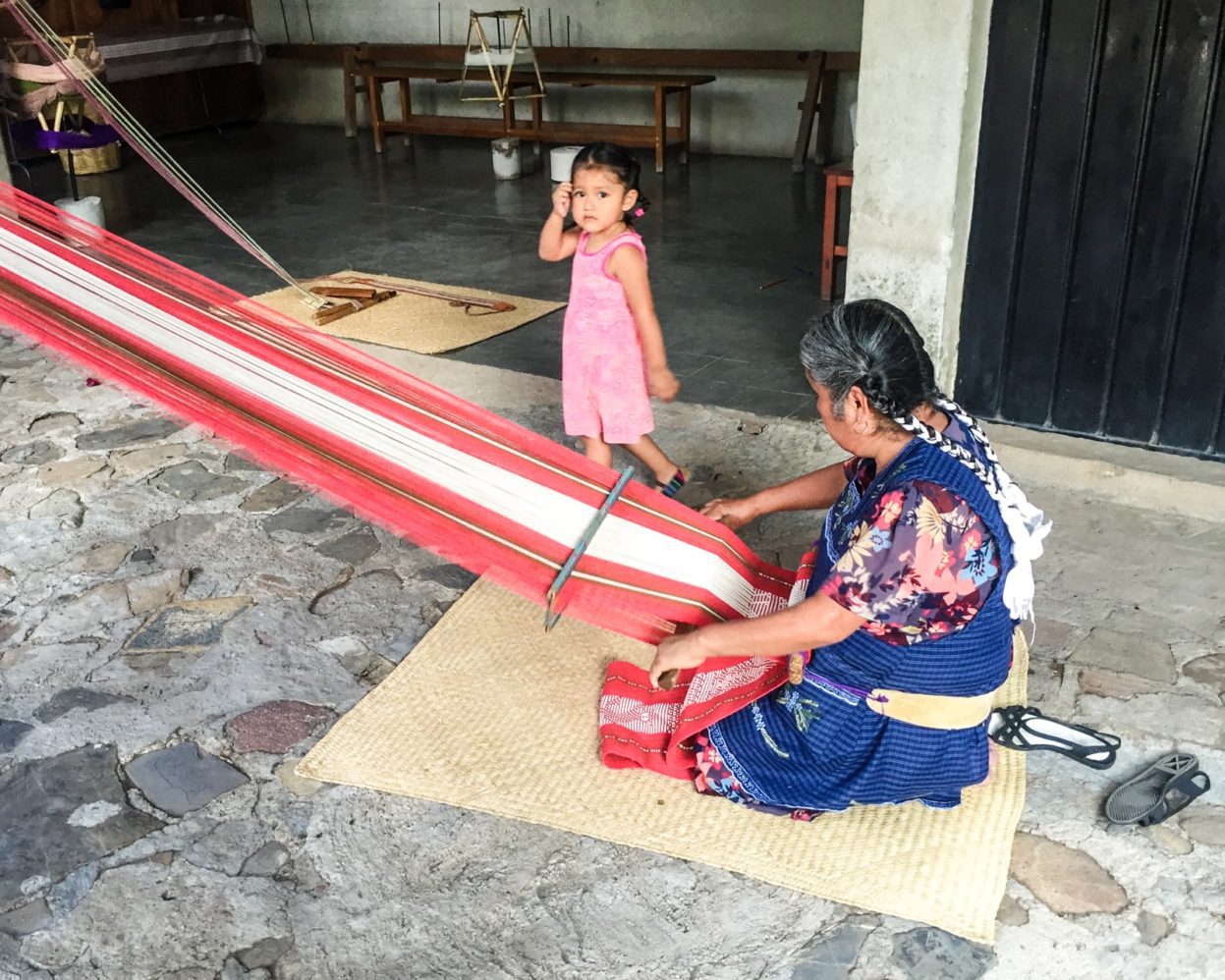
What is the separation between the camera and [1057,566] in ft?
8.96

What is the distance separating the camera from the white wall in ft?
24.2

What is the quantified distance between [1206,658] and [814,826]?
97 cm

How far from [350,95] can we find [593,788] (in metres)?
7.55

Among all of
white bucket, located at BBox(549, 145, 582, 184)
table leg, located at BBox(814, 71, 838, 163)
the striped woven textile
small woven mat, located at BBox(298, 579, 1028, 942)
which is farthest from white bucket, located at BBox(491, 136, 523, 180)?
small woven mat, located at BBox(298, 579, 1028, 942)

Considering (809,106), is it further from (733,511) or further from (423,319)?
(733,511)

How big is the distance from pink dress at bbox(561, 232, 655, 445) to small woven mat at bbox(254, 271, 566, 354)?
4.35 ft

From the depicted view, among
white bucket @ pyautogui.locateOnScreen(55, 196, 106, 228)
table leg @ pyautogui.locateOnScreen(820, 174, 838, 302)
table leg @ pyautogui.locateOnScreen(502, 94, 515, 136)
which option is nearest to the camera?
table leg @ pyautogui.locateOnScreen(820, 174, 838, 302)

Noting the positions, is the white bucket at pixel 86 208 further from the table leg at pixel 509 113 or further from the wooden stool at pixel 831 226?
the wooden stool at pixel 831 226

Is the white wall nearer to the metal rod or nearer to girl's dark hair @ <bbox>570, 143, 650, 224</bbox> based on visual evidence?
girl's dark hair @ <bbox>570, 143, 650, 224</bbox>

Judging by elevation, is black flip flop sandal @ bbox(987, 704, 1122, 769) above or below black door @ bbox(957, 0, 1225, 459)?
below

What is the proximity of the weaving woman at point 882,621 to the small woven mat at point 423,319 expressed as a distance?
2.44m

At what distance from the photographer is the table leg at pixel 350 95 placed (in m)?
8.40

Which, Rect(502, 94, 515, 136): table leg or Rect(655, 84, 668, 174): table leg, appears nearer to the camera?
Rect(655, 84, 668, 174): table leg

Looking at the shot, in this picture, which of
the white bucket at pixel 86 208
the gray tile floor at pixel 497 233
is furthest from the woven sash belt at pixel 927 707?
the white bucket at pixel 86 208
